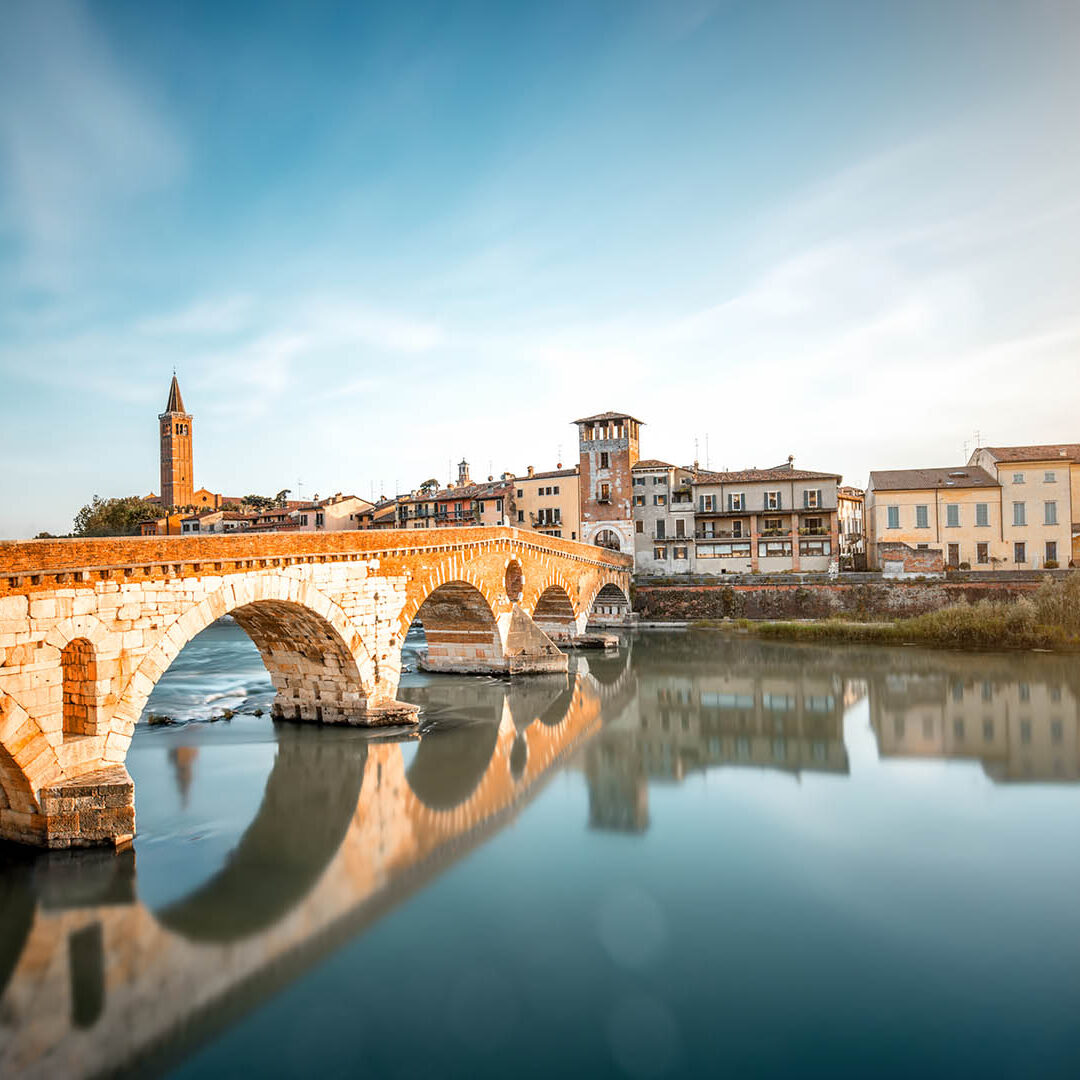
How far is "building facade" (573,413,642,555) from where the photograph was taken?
41.1m

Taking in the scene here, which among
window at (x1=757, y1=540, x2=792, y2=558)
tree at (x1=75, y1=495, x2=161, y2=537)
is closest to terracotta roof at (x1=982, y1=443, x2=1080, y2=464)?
window at (x1=757, y1=540, x2=792, y2=558)

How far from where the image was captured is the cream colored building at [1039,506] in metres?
34.6

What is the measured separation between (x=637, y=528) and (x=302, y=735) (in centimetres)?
2756

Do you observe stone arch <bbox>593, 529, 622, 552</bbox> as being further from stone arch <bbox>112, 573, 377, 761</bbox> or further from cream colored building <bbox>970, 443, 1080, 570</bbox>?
stone arch <bbox>112, 573, 377, 761</bbox>

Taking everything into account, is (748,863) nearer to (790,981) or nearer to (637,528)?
(790,981)

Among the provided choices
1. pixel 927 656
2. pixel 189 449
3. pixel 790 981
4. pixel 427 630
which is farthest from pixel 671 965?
pixel 189 449

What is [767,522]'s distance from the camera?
3959 centimetres

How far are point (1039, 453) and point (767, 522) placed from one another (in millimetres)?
12275

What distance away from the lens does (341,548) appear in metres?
15.4

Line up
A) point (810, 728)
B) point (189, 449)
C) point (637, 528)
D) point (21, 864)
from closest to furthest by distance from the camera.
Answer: point (21, 864), point (810, 728), point (637, 528), point (189, 449)

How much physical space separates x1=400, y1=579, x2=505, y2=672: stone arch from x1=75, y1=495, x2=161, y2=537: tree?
35.7 m

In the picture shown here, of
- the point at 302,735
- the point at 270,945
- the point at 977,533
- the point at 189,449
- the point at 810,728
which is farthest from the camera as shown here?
the point at 189,449

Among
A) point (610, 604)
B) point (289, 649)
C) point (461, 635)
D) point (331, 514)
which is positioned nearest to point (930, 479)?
point (610, 604)

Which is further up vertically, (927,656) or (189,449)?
(189,449)
